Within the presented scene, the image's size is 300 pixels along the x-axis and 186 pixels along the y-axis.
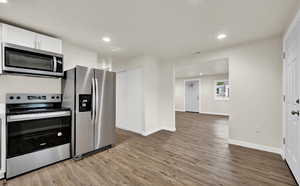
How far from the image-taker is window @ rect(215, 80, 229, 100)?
24.0ft

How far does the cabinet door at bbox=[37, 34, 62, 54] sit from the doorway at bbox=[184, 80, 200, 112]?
25.4 ft

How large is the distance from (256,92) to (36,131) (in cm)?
436

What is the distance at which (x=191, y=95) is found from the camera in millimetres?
8859

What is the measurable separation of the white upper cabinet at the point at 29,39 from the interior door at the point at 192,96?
25.7 feet

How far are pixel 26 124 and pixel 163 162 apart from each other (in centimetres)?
231

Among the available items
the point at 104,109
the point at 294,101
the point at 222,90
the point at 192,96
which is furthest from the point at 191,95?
the point at 104,109

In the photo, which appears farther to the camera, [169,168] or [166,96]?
[166,96]

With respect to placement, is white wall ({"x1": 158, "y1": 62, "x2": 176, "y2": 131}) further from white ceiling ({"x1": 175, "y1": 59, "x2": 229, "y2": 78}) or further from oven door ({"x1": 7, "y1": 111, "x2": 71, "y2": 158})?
oven door ({"x1": 7, "y1": 111, "x2": 71, "y2": 158})

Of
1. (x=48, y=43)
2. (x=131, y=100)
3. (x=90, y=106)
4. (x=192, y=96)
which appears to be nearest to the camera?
(x=48, y=43)

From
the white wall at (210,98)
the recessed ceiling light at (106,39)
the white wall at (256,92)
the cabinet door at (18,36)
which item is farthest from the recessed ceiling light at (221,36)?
the white wall at (210,98)

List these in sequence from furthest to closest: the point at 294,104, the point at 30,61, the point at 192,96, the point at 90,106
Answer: the point at 192,96 → the point at 90,106 → the point at 30,61 → the point at 294,104

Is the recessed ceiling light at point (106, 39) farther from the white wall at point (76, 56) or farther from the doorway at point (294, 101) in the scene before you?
the doorway at point (294, 101)

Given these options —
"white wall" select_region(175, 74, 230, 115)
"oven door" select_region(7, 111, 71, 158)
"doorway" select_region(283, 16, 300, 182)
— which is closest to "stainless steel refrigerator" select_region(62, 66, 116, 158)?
"oven door" select_region(7, 111, 71, 158)

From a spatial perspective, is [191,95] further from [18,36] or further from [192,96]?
[18,36]
